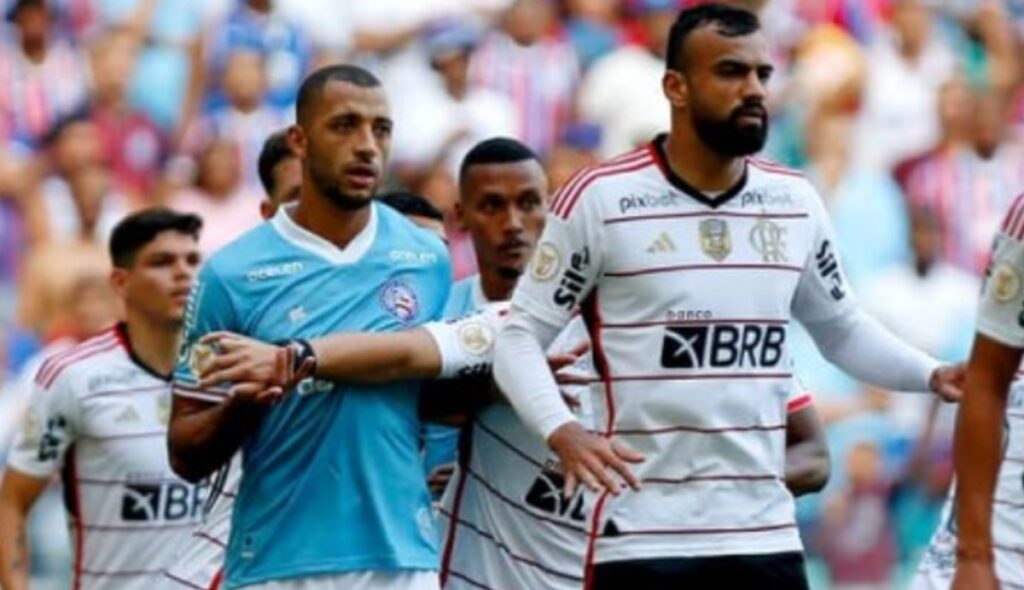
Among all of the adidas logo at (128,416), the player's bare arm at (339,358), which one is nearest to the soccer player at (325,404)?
the player's bare arm at (339,358)

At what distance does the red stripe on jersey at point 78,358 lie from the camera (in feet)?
35.8

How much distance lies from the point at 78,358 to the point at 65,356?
6 centimetres

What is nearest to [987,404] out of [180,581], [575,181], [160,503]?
[575,181]

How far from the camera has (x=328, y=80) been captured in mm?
8758

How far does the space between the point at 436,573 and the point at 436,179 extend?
8705 millimetres

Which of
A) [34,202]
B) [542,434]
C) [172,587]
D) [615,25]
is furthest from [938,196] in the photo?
[542,434]

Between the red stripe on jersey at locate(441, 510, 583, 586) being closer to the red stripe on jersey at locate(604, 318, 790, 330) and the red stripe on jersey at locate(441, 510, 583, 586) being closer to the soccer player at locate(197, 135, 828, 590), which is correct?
the soccer player at locate(197, 135, 828, 590)

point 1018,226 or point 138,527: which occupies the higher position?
point 1018,226

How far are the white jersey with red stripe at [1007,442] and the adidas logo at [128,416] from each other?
2763 mm

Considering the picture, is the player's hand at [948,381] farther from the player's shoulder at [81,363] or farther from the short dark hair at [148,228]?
the short dark hair at [148,228]

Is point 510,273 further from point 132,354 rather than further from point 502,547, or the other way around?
point 132,354

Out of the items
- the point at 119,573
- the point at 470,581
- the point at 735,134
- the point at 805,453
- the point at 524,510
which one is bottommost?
the point at 119,573

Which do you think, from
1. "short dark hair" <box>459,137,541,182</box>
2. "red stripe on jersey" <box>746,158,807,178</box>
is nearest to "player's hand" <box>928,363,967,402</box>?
"red stripe on jersey" <box>746,158,807,178</box>

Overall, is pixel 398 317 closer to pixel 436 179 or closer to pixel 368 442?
pixel 368 442
